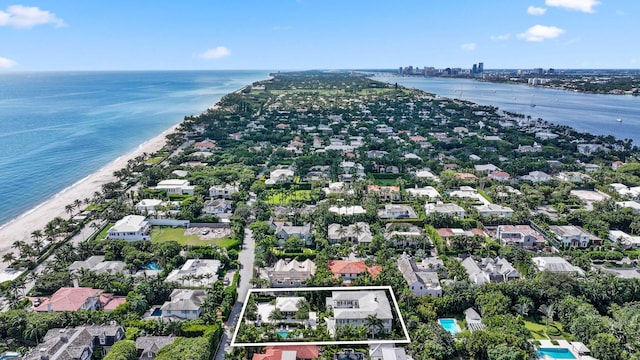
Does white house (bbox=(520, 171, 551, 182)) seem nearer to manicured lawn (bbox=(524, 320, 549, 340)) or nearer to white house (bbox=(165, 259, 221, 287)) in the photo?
manicured lawn (bbox=(524, 320, 549, 340))

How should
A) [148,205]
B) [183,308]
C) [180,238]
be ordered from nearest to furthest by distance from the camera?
[183,308] → [180,238] → [148,205]

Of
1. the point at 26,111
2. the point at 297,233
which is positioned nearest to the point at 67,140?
the point at 26,111

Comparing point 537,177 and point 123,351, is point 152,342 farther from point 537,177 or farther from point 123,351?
point 537,177

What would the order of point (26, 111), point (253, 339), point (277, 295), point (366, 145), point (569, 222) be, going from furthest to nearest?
1. point (26, 111)
2. point (366, 145)
3. point (569, 222)
4. point (277, 295)
5. point (253, 339)

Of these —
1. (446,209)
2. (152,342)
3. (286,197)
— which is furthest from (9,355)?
(446,209)

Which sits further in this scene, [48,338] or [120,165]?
[120,165]

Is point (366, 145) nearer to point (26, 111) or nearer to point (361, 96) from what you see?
point (361, 96)
